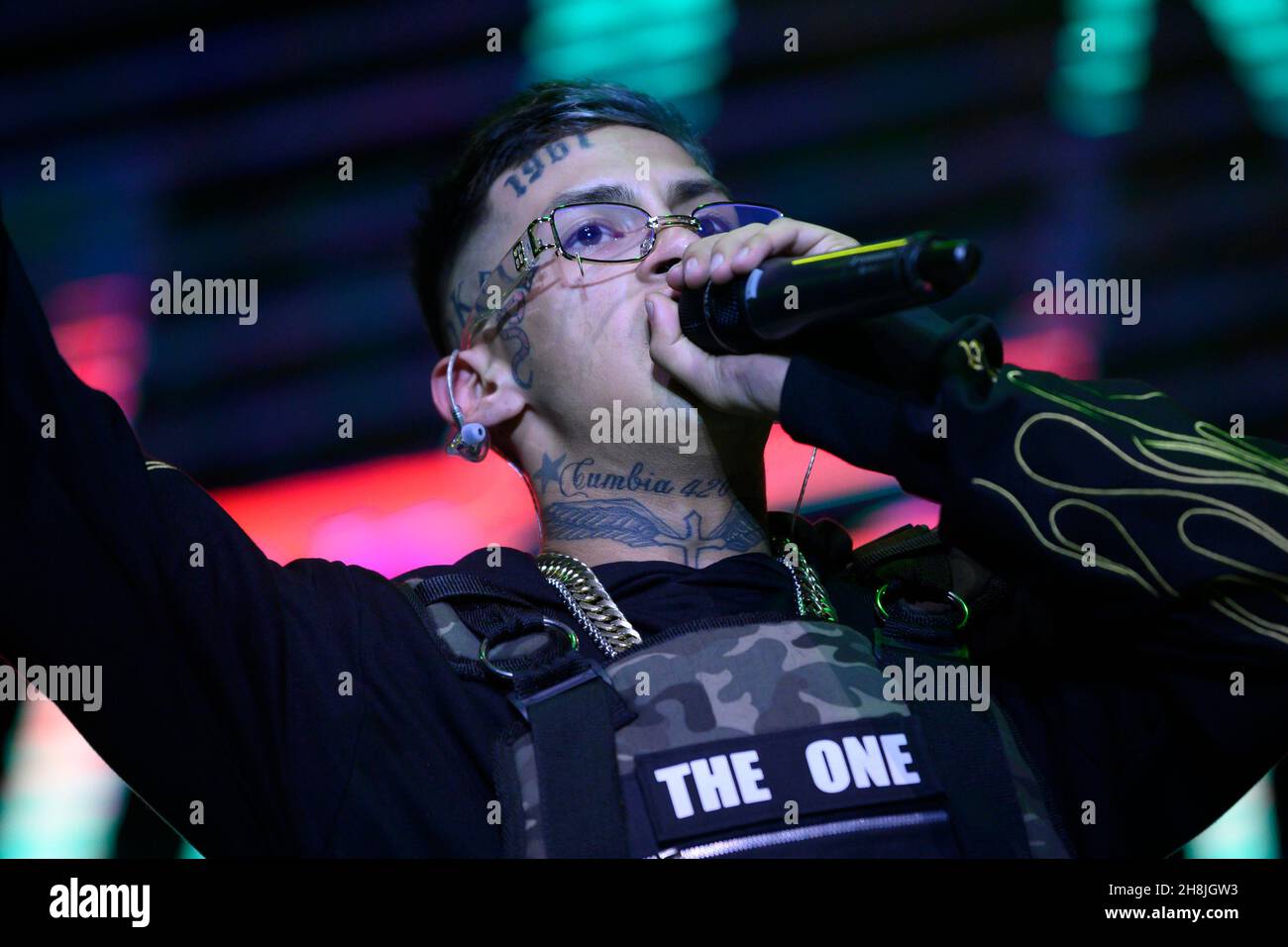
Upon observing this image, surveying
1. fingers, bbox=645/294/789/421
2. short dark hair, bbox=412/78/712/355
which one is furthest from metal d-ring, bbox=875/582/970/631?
short dark hair, bbox=412/78/712/355

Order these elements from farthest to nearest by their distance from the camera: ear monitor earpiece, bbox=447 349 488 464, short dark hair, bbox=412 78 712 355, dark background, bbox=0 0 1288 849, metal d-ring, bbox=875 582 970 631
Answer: dark background, bbox=0 0 1288 849
short dark hair, bbox=412 78 712 355
ear monitor earpiece, bbox=447 349 488 464
metal d-ring, bbox=875 582 970 631

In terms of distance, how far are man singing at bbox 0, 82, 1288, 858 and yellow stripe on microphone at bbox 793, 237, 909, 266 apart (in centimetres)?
9

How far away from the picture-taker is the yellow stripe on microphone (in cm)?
109

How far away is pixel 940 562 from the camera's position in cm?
149

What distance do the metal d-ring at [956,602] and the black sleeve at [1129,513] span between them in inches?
4.0

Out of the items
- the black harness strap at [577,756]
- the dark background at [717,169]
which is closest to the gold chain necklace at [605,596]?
the black harness strap at [577,756]

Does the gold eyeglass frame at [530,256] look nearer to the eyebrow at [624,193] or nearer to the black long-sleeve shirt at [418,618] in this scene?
the eyebrow at [624,193]

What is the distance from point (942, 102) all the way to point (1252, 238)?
643 mm

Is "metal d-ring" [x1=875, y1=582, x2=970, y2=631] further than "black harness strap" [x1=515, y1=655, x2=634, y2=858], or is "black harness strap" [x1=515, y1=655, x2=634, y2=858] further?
"metal d-ring" [x1=875, y1=582, x2=970, y2=631]

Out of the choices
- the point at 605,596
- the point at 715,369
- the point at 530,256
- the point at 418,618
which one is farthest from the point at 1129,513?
the point at 530,256

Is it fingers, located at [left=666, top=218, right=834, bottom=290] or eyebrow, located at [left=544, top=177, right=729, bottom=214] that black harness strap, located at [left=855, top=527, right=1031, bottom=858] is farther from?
eyebrow, located at [left=544, top=177, right=729, bottom=214]

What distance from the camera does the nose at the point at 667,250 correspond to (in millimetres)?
1591

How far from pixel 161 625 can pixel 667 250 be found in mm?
818

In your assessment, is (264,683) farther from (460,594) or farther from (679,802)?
(679,802)
